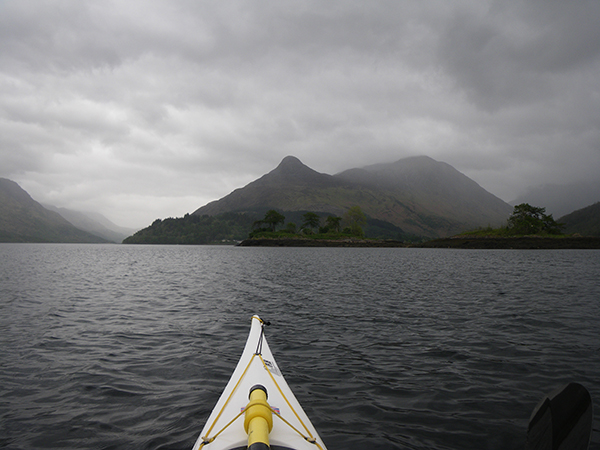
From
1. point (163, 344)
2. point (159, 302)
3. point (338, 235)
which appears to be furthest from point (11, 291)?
point (338, 235)

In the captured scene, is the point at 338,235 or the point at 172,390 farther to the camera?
the point at 338,235

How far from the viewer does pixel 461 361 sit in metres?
10.9

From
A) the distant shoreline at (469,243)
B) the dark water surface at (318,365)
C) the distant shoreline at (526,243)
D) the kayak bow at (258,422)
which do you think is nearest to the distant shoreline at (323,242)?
the distant shoreline at (469,243)

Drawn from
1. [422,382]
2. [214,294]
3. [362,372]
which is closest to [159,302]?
[214,294]

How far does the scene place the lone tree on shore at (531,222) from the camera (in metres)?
144

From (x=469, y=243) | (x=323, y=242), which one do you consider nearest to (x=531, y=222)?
(x=469, y=243)

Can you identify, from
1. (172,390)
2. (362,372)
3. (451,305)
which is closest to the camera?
(172,390)

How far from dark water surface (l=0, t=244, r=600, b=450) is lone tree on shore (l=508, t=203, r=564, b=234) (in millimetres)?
147386

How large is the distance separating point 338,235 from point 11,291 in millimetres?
168334

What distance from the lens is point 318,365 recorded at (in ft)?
34.8

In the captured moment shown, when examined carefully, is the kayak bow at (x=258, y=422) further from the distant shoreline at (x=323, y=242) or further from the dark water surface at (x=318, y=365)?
the distant shoreline at (x=323, y=242)

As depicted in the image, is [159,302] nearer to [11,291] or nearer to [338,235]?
[11,291]

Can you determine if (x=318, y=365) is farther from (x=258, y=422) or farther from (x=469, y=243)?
(x=469, y=243)

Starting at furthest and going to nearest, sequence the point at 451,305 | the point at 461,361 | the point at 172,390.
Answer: the point at 451,305
the point at 461,361
the point at 172,390
